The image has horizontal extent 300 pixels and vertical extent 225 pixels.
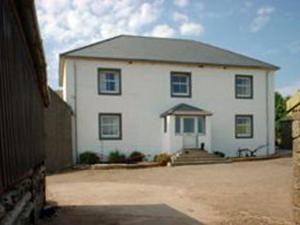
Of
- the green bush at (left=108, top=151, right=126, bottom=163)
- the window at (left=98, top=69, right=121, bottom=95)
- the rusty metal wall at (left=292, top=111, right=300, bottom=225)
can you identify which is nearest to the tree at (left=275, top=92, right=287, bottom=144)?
the window at (left=98, top=69, right=121, bottom=95)

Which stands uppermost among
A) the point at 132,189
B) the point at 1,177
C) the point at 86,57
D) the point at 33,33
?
the point at 86,57

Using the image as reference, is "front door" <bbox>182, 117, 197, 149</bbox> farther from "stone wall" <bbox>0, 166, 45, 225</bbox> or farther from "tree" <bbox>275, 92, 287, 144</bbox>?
"stone wall" <bbox>0, 166, 45, 225</bbox>

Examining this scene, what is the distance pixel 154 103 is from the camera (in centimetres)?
2712

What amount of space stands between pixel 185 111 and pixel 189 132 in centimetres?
143

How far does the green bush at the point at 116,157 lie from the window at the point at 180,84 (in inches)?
213

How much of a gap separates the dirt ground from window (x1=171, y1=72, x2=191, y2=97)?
739cm

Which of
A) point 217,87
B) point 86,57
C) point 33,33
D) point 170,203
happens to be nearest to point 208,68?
point 217,87

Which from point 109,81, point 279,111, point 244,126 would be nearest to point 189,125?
point 244,126

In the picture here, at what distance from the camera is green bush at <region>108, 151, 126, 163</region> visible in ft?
83.0

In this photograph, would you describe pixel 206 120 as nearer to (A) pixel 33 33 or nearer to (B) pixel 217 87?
(B) pixel 217 87

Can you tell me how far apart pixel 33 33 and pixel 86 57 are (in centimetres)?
1766

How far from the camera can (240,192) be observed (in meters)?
14.0

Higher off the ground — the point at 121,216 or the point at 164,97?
the point at 164,97

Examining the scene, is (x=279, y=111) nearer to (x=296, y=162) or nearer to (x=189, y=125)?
(x=189, y=125)
